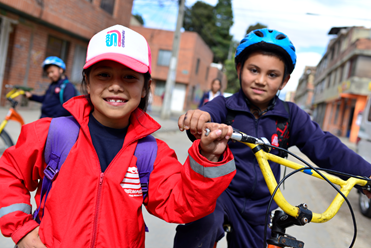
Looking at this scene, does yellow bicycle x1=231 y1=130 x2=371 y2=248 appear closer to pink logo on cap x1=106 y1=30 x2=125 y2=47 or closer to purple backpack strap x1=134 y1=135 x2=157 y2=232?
purple backpack strap x1=134 y1=135 x2=157 y2=232

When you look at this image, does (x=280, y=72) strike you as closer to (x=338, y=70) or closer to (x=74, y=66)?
(x=74, y=66)

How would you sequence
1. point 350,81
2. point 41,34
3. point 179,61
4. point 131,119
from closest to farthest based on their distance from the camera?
point 131,119 < point 41,34 < point 350,81 < point 179,61

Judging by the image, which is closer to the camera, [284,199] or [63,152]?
[284,199]

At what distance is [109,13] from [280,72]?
48.8 ft

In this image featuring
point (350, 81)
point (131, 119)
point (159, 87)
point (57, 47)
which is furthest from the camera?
point (159, 87)

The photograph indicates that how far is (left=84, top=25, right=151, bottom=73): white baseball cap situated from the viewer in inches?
67.8

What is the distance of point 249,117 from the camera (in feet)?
7.07

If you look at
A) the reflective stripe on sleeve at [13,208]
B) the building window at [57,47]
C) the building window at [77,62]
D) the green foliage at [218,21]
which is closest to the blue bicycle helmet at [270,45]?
the reflective stripe on sleeve at [13,208]

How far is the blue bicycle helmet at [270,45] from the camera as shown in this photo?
2.12 metres

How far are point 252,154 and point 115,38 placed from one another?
3.83 feet

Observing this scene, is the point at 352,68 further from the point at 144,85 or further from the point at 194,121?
the point at 194,121

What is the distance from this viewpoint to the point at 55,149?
5.63ft

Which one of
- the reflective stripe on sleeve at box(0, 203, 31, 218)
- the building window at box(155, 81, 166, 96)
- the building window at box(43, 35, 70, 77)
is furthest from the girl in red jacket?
the building window at box(155, 81, 166, 96)

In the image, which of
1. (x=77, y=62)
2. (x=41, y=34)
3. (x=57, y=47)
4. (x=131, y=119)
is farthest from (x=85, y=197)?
(x=77, y=62)
